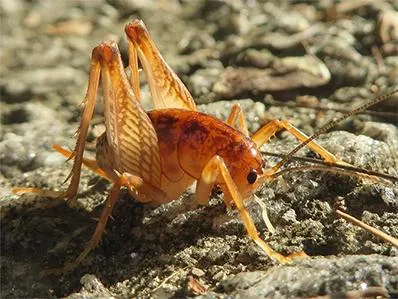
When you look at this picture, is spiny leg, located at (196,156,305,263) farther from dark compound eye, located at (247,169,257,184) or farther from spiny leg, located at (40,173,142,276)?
spiny leg, located at (40,173,142,276)

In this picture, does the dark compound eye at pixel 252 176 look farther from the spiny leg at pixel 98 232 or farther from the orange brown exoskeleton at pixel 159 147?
the spiny leg at pixel 98 232

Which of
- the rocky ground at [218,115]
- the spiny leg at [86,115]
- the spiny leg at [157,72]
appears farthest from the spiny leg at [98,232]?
the spiny leg at [157,72]

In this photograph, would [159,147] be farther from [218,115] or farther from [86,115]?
[218,115]

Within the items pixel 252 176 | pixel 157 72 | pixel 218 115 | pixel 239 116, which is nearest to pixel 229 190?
pixel 252 176

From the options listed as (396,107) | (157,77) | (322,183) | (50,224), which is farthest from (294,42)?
(50,224)

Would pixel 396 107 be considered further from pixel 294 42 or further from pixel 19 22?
pixel 19 22

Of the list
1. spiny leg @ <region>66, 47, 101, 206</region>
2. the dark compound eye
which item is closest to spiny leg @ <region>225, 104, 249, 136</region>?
the dark compound eye
